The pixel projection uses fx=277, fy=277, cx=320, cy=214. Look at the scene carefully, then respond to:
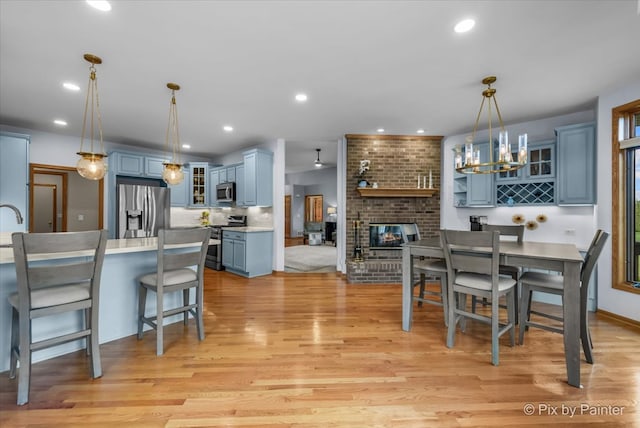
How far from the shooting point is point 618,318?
3.04 metres

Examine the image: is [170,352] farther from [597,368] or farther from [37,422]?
[597,368]

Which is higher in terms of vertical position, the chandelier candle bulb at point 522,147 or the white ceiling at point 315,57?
the white ceiling at point 315,57

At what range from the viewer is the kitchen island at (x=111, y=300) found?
1.93m

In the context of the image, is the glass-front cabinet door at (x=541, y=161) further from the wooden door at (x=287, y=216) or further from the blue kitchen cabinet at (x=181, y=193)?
the wooden door at (x=287, y=216)

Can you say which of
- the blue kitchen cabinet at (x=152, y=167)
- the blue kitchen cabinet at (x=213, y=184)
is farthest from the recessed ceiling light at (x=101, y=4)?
the blue kitchen cabinet at (x=213, y=184)

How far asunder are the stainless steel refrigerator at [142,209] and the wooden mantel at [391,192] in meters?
4.02

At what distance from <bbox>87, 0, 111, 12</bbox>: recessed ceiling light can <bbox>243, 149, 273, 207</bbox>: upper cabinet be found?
3.34 metres

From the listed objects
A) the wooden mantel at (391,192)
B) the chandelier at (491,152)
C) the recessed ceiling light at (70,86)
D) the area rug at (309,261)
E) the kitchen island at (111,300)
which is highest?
the recessed ceiling light at (70,86)

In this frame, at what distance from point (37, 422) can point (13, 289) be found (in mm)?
975

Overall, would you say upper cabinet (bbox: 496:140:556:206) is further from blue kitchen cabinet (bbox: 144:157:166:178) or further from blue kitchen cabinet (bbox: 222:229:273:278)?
blue kitchen cabinet (bbox: 144:157:166:178)

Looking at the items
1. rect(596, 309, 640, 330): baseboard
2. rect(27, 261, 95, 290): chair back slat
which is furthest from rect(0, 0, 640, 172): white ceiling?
rect(596, 309, 640, 330): baseboard

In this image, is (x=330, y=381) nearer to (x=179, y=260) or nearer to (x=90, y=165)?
(x=179, y=260)

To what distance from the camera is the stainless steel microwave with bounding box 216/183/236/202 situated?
18.9ft

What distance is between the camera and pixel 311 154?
7.41 metres
